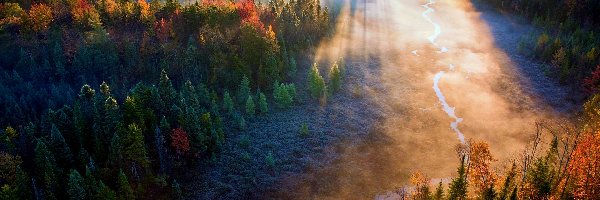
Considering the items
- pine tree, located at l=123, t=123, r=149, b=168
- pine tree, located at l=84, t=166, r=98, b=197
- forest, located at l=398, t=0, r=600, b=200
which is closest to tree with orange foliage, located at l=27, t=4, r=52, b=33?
pine tree, located at l=123, t=123, r=149, b=168

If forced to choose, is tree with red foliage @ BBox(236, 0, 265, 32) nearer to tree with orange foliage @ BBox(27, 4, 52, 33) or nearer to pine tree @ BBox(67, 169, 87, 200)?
tree with orange foliage @ BBox(27, 4, 52, 33)

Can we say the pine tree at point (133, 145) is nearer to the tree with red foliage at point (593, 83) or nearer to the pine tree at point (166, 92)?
the pine tree at point (166, 92)

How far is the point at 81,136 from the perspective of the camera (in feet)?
189

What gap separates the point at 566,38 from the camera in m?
107

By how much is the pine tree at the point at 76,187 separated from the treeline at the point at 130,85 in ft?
0.45

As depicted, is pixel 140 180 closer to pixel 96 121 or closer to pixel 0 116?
pixel 96 121

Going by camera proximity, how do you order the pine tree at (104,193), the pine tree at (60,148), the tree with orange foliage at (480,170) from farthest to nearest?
1. the pine tree at (60,148)
2. the tree with orange foliage at (480,170)
3. the pine tree at (104,193)

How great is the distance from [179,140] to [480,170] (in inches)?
1677

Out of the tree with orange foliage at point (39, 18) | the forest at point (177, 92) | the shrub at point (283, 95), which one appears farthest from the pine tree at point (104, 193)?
the tree with orange foliage at point (39, 18)

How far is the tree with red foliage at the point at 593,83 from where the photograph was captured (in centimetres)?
8175

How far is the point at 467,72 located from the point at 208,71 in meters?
62.4

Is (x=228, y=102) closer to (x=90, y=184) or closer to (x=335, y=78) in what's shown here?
(x=335, y=78)

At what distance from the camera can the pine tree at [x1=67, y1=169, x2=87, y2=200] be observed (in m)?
47.4

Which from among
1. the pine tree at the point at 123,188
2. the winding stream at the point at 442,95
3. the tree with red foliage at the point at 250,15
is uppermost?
the tree with red foliage at the point at 250,15
